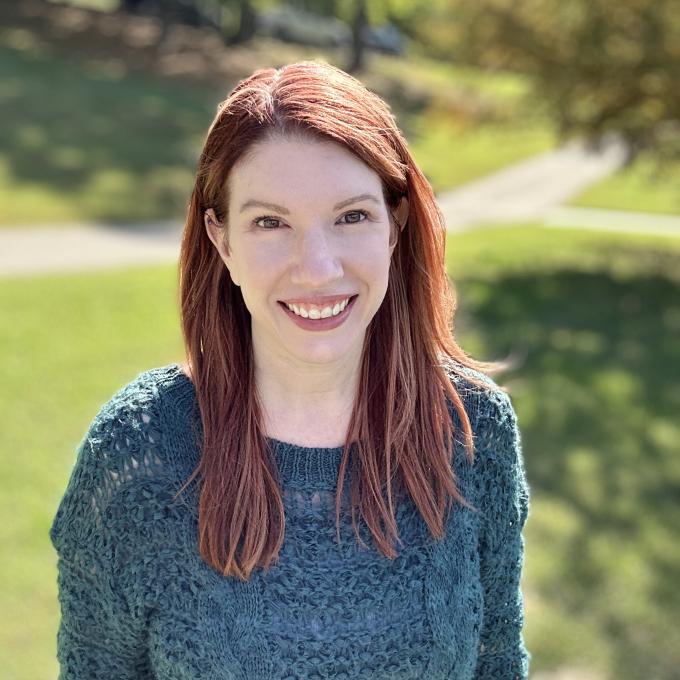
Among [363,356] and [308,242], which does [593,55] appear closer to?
[363,356]

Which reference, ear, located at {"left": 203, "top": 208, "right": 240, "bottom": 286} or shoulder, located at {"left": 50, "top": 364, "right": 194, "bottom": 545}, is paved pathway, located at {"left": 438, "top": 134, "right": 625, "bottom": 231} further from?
shoulder, located at {"left": 50, "top": 364, "right": 194, "bottom": 545}

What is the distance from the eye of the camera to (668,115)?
29.2 ft

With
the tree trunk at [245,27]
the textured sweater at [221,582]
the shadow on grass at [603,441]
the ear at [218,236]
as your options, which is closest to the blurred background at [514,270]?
the shadow on grass at [603,441]

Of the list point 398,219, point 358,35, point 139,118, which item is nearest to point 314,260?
point 398,219

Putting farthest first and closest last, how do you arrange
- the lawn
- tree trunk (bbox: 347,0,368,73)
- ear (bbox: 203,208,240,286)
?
tree trunk (bbox: 347,0,368,73) < the lawn < ear (bbox: 203,208,240,286)

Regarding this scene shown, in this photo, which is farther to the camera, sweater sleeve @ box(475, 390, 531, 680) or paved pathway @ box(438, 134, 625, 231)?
paved pathway @ box(438, 134, 625, 231)

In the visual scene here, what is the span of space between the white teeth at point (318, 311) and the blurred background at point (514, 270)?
2.50 meters

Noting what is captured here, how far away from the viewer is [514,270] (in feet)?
33.0

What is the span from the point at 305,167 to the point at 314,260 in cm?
16

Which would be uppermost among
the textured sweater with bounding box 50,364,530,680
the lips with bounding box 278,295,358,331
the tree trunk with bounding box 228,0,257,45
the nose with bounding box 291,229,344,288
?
the tree trunk with bounding box 228,0,257,45

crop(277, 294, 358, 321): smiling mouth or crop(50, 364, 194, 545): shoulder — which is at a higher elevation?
crop(277, 294, 358, 321): smiling mouth

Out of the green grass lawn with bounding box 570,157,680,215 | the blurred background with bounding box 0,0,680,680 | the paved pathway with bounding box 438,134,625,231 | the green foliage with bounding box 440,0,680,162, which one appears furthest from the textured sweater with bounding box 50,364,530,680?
the green grass lawn with bounding box 570,157,680,215

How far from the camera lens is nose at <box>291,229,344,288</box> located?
163 centimetres

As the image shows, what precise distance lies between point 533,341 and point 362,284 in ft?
19.8
